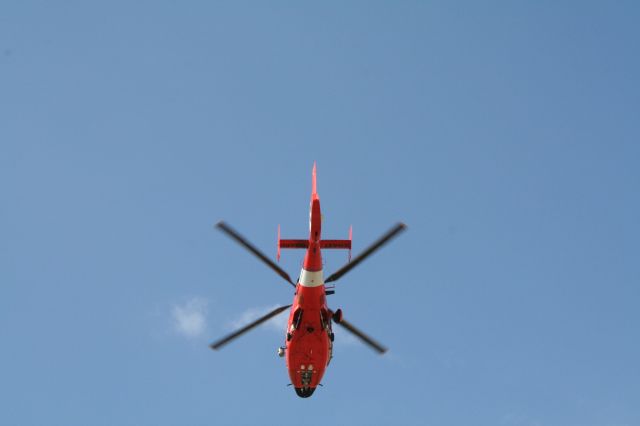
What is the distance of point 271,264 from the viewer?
159 feet

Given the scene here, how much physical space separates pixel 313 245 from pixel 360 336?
8473 millimetres

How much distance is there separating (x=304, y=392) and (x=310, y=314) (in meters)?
7.02

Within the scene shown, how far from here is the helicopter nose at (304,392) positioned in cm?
5234

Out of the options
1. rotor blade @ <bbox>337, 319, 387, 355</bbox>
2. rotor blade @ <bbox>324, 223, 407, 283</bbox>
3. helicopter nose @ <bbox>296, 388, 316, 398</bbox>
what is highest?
rotor blade @ <bbox>324, 223, 407, 283</bbox>

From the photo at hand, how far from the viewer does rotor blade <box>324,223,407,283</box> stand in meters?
46.7

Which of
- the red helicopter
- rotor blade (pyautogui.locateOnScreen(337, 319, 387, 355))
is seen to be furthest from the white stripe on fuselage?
rotor blade (pyautogui.locateOnScreen(337, 319, 387, 355))

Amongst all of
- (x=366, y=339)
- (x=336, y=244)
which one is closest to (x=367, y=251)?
(x=336, y=244)

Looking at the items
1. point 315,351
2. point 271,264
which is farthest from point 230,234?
point 315,351

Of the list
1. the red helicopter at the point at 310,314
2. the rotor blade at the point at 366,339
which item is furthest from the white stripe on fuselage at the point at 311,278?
the rotor blade at the point at 366,339

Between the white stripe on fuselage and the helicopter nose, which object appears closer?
the white stripe on fuselage

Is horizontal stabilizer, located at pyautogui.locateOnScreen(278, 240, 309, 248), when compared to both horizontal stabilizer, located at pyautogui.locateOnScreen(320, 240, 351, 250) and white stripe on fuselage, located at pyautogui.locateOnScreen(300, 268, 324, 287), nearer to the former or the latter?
horizontal stabilizer, located at pyautogui.locateOnScreen(320, 240, 351, 250)

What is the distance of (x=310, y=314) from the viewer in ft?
161

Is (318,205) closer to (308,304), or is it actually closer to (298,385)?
(308,304)

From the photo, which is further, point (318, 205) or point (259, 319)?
point (259, 319)
